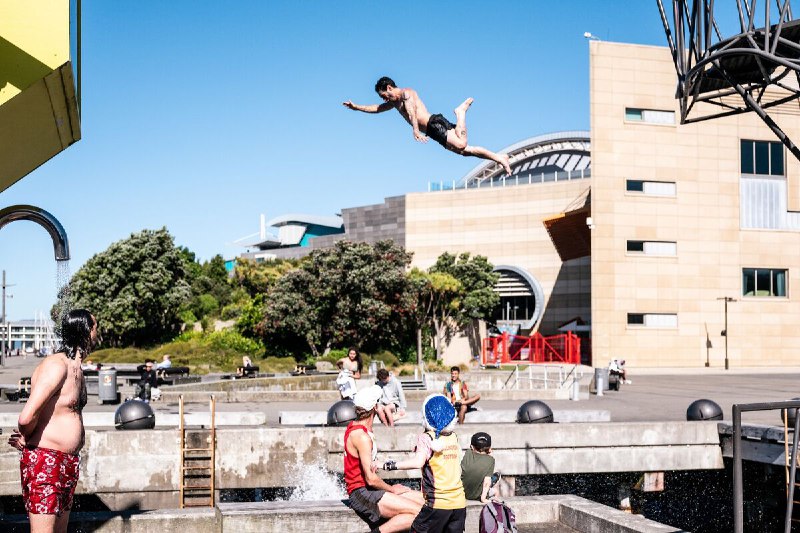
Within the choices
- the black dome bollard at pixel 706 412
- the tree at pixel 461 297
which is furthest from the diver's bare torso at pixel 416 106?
the tree at pixel 461 297

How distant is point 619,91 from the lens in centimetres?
5306

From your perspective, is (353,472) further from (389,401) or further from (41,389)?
(389,401)

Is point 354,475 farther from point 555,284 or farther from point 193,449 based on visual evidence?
point 555,284

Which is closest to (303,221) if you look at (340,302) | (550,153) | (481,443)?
(550,153)

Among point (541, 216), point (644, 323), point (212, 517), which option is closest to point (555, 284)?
point (541, 216)

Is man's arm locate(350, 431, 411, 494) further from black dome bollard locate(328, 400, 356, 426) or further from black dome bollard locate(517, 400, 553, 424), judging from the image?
black dome bollard locate(517, 400, 553, 424)

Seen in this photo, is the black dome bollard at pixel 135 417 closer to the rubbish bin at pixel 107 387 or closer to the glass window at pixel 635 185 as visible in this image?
the rubbish bin at pixel 107 387

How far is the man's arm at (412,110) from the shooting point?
838 cm

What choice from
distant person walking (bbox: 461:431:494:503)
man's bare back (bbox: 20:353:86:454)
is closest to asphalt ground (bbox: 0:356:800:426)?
distant person walking (bbox: 461:431:494:503)

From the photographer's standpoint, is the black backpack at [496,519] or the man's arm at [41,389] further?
the black backpack at [496,519]

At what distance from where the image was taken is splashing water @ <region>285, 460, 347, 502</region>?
50.0ft

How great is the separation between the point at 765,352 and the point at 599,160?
16118 millimetres

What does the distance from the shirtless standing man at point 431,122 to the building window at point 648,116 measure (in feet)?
155

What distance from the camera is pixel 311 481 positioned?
15328 millimetres
